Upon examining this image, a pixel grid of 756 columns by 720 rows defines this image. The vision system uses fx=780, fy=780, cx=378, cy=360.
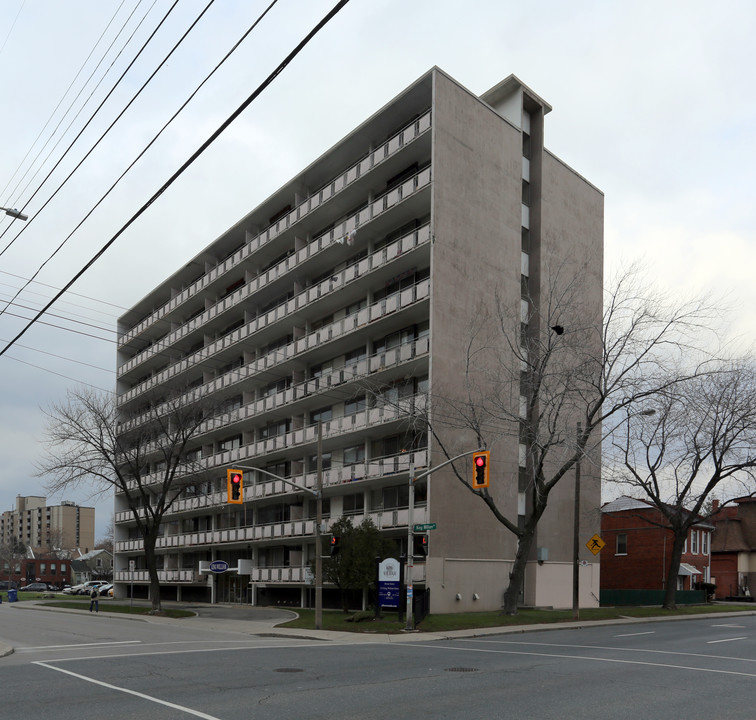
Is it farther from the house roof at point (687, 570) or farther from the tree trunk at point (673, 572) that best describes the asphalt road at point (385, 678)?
the house roof at point (687, 570)

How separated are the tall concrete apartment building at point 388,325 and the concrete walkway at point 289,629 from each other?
3600 millimetres

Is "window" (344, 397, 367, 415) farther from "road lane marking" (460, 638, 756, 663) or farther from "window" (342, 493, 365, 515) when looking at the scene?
"road lane marking" (460, 638, 756, 663)

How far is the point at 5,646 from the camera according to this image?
22.1m

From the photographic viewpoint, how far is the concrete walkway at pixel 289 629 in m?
26.6

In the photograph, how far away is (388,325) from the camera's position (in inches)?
1631

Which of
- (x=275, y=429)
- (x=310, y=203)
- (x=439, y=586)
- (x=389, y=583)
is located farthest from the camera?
(x=275, y=429)

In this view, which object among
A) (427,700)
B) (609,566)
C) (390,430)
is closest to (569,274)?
(390,430)

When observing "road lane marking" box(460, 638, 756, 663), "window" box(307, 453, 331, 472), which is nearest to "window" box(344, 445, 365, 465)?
"window" box(307, 453, 331, 472)

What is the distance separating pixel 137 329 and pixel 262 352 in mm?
22663

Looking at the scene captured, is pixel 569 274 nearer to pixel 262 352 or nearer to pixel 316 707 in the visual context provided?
pixel 262 352

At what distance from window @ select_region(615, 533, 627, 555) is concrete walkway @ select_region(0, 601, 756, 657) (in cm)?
1354

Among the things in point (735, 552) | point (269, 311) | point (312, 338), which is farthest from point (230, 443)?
point (735, 552)

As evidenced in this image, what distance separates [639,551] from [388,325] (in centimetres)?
3150

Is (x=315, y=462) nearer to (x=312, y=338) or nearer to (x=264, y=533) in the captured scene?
(x=264, y=533)
